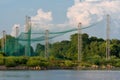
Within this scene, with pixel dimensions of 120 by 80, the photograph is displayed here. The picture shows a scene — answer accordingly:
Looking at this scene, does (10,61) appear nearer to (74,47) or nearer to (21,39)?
(21,39)

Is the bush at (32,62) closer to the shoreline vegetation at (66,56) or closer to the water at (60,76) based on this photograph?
the shoreline vegetation at (66,56)

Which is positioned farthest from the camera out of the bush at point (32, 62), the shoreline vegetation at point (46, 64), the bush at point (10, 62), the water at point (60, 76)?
the bush at point (32, 62)

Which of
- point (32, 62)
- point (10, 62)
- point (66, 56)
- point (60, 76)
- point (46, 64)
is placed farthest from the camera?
point (66, 56)

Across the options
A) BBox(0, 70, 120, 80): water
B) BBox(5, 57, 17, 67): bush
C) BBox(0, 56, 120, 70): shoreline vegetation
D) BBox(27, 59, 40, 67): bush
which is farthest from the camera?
BBox(27, 59, 40, 67): bush

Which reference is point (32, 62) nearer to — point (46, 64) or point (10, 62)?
point (46, 64)

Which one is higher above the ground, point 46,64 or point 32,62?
point 32,62

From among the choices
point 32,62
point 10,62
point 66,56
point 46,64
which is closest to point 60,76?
point 10,62

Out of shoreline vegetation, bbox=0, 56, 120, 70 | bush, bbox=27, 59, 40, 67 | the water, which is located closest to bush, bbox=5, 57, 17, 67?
shoreline vegetation, bbox=0, 56, 120, 70

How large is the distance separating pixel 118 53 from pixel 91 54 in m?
7.75

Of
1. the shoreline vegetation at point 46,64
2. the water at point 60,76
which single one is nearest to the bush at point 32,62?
the shoreline vegetation at point 46,64

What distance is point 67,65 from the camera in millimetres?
130375

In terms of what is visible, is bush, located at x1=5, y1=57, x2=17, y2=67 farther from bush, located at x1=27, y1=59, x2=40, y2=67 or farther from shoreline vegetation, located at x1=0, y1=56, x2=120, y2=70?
bush, located at x1=27, y1=59, x2=40, y2=67

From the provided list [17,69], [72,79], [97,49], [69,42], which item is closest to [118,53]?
[97,49]

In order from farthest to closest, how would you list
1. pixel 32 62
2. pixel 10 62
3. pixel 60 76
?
1. pixel 32 62
2. pixel 10 62
3. pixel 60 76
